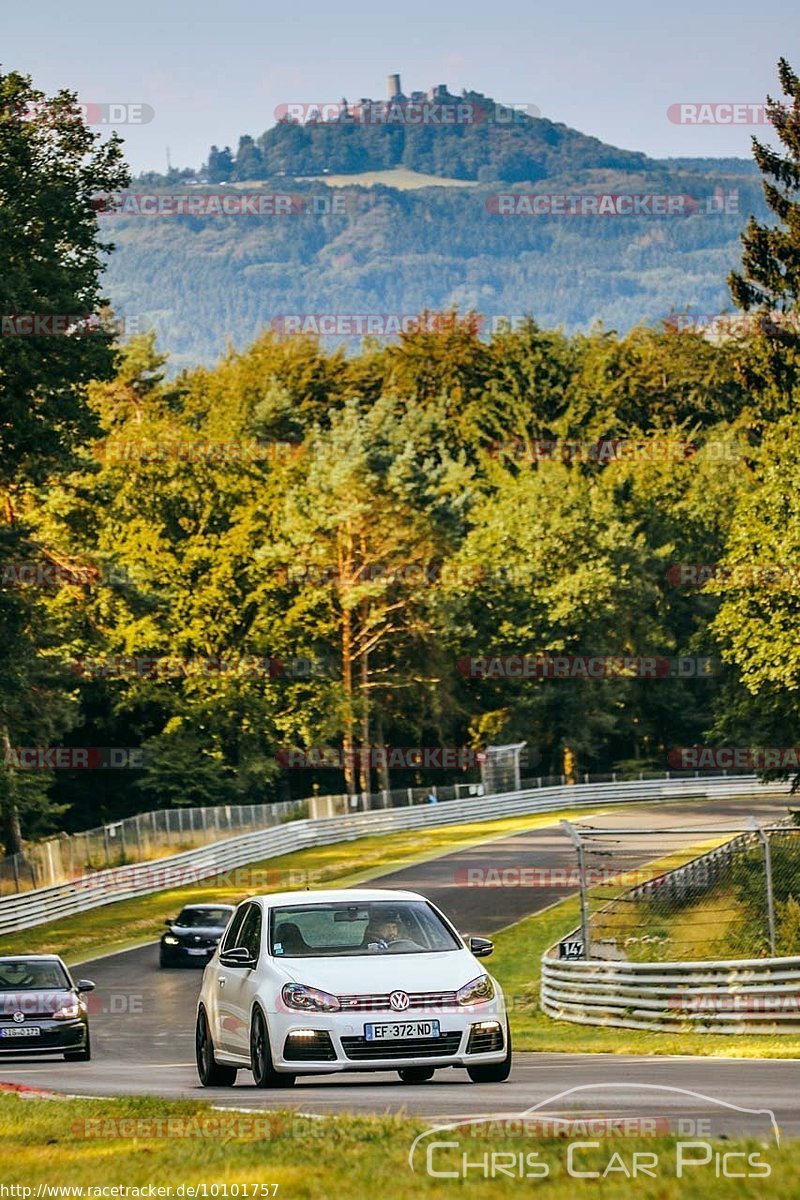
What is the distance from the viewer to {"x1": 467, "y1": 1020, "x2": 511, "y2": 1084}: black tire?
14469mm

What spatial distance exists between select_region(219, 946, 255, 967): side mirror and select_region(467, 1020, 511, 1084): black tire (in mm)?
1854

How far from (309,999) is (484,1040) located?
1281 mm

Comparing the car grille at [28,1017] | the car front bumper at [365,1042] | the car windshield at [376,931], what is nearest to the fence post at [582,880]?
the car grille at [28,1017]

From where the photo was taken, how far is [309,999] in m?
14.2

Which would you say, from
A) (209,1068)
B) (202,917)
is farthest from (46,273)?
(209,1068)

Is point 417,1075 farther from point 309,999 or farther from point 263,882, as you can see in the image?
point 263,882

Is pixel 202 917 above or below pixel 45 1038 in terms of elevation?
below

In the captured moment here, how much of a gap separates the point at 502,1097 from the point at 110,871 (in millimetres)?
43036

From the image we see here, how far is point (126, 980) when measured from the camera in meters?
40.3

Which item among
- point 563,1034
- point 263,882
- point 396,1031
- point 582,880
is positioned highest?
point 396,1031

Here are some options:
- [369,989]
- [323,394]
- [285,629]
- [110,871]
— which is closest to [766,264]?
[110,871]

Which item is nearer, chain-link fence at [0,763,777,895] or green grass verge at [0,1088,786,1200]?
green grass verge at [0,1088,786,1200]

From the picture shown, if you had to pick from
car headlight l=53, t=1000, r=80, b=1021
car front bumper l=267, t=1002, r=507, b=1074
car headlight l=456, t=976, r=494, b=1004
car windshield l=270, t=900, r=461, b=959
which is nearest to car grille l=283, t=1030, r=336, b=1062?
car front bumper l=267, t=1002, r=507, b=1074

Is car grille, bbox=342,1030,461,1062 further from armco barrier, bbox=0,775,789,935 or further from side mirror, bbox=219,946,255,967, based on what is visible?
armco barrier, bbox=0,775,789,935
